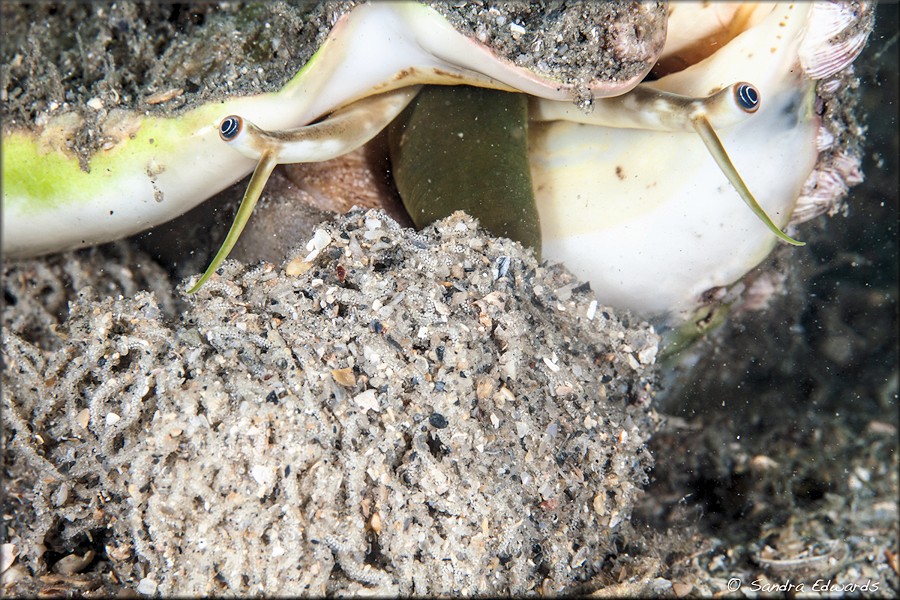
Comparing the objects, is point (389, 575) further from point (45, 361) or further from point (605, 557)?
point (45, 361)

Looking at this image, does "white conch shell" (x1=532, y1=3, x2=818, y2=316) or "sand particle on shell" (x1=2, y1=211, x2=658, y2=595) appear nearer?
"sand particle on shell" (x1=2, y1=211, x2=658, y2=595)

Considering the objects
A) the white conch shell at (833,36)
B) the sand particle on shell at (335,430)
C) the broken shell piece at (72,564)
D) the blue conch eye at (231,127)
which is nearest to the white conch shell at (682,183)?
the white conch shell at (833,36)

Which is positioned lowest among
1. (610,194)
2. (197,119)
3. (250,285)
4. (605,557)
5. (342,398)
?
(605,557)

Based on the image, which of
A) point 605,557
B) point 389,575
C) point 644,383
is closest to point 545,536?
point 605,557

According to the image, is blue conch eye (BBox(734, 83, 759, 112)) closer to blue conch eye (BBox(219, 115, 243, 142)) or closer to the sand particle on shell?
the sand particle on shell

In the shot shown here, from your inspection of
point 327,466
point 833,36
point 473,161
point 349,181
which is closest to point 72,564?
point 327,466

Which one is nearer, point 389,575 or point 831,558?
point 389,575

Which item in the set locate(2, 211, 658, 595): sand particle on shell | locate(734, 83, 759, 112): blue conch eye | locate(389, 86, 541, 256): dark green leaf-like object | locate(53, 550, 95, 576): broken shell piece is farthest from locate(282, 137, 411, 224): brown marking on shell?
locate(53, 550, 95, 576): broken shell piece
